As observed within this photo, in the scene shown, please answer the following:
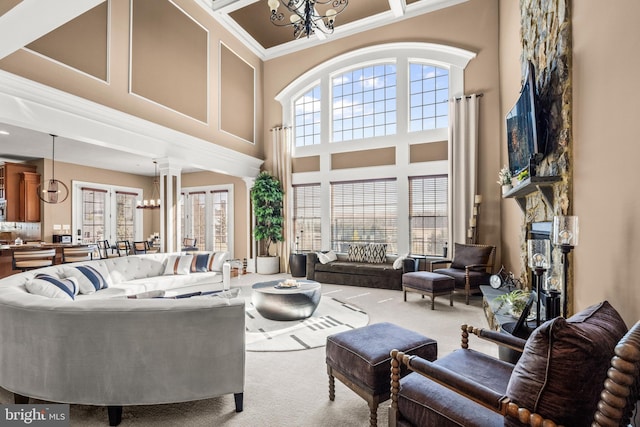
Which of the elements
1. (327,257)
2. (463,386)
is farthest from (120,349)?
(327,257)

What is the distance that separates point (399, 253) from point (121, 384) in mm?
5415

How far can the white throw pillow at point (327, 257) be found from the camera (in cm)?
666

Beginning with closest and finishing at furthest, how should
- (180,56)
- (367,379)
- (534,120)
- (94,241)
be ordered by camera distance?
(367,379) < (534,120) < (180,56) < (94,241)

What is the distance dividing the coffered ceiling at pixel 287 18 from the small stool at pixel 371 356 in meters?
6.19

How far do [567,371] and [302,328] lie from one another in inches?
119

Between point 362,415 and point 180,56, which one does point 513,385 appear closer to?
point 362,415

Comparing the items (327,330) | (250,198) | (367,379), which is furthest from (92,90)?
(367,379)

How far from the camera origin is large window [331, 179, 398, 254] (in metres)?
6.68

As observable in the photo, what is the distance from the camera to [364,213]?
698 cm

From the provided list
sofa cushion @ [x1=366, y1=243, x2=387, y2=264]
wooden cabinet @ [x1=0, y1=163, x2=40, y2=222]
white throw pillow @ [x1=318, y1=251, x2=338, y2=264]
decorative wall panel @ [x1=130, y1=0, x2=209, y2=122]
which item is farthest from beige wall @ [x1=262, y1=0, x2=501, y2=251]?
wooden cabinet @ [x1=0, y1=163, x2=40, y2=222]

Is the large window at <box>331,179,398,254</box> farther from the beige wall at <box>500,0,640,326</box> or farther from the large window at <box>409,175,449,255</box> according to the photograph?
the beige wall at <box>500,0,640,326</box>

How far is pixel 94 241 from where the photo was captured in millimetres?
9352

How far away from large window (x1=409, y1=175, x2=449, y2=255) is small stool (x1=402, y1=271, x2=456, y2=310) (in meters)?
1.59

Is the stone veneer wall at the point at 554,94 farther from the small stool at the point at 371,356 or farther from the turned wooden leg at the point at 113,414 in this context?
the turned wooden leg at the point at 113,414
